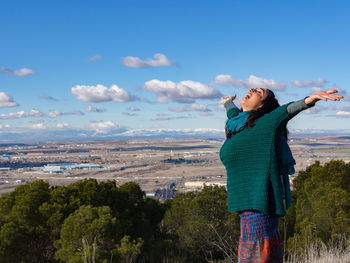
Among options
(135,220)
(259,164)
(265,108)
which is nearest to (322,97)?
(265,108)

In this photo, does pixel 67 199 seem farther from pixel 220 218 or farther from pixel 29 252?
pixel 220 218

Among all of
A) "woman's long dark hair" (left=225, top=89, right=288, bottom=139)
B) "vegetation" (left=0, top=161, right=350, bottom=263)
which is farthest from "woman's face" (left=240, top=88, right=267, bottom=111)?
"vegetation" (left=0, top=161, right=350, bottom=263)

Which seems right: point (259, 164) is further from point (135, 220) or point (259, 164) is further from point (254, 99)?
point (135, 220)

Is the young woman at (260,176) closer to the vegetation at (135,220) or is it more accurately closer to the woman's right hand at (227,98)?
the woman's right hand at (227,98)

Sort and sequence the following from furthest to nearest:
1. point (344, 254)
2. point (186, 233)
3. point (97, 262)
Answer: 1. point (186, 233)
2. point (97, 262)
3. point (344, 254)

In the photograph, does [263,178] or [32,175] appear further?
[32,175]

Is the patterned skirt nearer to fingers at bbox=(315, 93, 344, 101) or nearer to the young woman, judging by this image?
the young woman

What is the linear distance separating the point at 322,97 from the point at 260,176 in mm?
559

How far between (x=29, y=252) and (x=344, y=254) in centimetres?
995

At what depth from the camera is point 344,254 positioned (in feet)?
12.6

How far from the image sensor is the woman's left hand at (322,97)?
6.27ft

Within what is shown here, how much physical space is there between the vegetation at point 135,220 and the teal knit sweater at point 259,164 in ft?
23.8

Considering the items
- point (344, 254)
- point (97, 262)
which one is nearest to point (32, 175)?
point (97, 262)

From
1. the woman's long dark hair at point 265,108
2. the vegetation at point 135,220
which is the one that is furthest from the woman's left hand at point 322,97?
the vegetation at point 135,220
